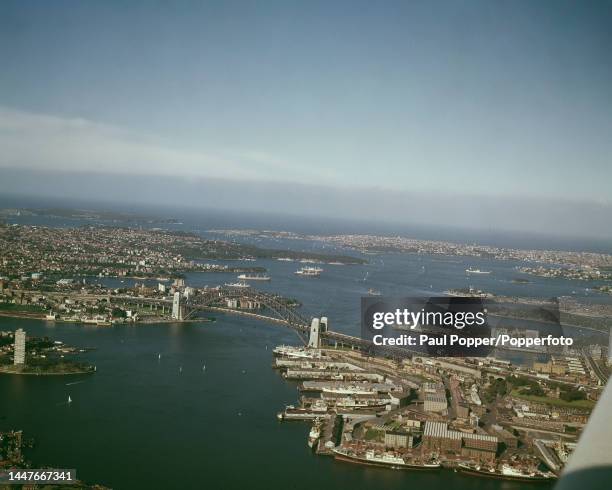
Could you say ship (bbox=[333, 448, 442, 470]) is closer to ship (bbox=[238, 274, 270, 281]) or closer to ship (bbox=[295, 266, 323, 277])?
ship (bbox=[238, 274, 270, 281])

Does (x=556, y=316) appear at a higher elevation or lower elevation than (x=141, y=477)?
higher

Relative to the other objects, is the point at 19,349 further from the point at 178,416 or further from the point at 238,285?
the point at 238,285

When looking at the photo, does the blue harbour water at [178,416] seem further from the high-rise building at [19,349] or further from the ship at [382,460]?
the high-rise building at [19,349]

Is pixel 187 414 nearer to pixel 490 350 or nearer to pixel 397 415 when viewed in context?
pixel 397 415

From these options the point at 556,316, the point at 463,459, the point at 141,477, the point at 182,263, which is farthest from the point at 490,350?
the point at 182,263

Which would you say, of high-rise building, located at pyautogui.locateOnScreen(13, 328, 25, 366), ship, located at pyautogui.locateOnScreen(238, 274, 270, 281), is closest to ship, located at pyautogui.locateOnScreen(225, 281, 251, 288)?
ship, located at pyautogui.locateOnScreen(238, 274, 270, 281)

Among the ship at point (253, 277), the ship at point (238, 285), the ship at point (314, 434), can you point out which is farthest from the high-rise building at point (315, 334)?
the ship at point (253, 277)
